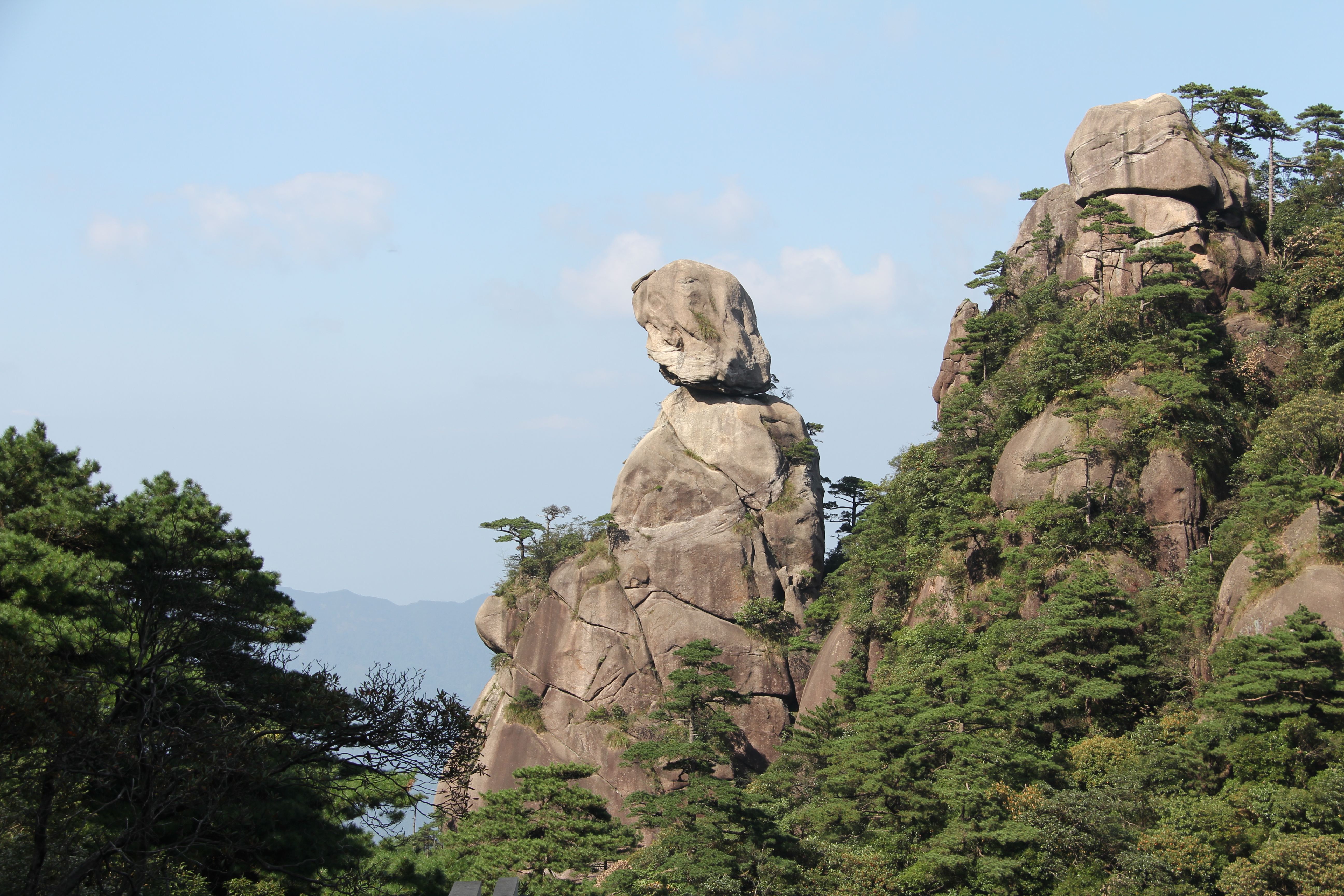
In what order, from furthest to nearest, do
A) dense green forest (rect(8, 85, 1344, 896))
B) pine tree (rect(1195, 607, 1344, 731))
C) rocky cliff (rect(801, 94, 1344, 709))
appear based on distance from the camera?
rocky cliff (rect(801, 94, 1344, 709))
pine tree (rect(1195, 607, 1344, 731))
dense green forest (rect(8, 85, 1344, 896))

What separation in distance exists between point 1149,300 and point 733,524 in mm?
15570

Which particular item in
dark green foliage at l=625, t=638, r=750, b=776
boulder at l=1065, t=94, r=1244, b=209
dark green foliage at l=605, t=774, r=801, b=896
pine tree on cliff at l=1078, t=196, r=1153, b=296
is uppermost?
boulder at l=1065, t=94, r=1244, b=209

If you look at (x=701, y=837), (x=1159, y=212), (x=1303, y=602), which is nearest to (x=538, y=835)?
(x=701, y=837)

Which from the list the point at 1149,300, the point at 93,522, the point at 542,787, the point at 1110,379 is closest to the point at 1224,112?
the point at 1149,300

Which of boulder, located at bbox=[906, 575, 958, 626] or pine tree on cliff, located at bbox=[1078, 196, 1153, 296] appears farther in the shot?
pine tree on cliff, located at bbox=[1078, 196, 1153, 296]

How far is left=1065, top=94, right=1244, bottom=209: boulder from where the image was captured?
3475 cm

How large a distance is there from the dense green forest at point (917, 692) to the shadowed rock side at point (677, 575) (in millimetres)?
1094

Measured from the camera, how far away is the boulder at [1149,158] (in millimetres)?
34750

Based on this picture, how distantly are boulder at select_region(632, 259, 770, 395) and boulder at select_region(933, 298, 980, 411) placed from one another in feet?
21.4

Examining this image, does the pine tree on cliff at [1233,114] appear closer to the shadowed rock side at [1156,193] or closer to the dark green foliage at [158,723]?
the shadowed rock side at [1156,193]

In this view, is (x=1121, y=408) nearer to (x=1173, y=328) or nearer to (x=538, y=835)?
(x=1173, y=328)

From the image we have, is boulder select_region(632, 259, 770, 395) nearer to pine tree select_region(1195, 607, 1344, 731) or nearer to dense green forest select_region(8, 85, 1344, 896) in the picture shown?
dense green forest select_region(8, 85, 1344, 896)

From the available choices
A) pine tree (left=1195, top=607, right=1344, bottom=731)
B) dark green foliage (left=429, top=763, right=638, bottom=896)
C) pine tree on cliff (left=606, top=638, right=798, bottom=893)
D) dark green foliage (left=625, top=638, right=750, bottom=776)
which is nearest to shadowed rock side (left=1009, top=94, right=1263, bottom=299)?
pine tree (left=1195, top=607, right=1344, bottom=731)

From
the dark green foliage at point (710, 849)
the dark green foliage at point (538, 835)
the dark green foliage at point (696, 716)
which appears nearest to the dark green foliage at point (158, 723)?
the dark green foliage at point (538, 835)
